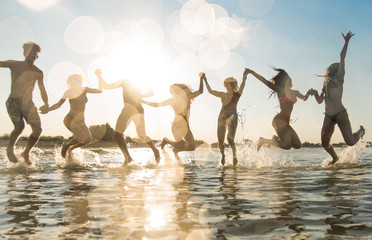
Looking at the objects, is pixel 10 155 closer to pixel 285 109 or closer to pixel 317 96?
pixel 285 109

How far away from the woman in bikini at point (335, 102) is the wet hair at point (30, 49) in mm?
7191

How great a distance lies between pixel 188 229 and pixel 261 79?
21.3ft

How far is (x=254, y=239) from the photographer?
2.59m

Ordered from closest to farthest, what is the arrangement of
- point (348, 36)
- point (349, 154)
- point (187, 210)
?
point (187, 210) < point (348, 36) < point (349, 154)

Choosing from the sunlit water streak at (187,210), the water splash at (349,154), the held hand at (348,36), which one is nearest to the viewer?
the sunlit water streak at (187,210)

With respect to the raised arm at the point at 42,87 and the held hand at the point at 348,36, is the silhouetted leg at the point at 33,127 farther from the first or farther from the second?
the held hand at the point at 348,36

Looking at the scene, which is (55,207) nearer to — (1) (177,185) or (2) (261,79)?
(1) (177,185)

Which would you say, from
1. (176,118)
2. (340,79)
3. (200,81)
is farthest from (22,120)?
(340,79)

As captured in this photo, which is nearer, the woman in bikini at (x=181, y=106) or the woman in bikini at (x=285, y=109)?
the woman in bikini at (x=285, y=109)

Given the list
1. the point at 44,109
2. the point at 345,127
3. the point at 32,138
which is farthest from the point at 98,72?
the point at 345,127

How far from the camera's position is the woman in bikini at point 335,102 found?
7.92m

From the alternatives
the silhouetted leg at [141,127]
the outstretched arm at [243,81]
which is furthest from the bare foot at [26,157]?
the outstretched arm at [243,81]

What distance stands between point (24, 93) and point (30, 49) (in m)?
1.14

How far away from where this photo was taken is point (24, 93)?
26.6 ft
